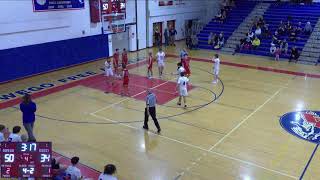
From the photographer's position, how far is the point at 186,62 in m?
17.1

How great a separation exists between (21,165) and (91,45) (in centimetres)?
1581

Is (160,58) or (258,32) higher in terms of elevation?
(258,32)

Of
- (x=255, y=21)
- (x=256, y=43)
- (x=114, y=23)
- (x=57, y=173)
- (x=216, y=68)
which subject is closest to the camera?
(x=57, y=173)

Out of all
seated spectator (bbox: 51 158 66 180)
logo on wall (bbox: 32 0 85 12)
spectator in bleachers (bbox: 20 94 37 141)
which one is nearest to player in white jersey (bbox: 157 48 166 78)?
logo on wall (bbox: 32 0 85 12)

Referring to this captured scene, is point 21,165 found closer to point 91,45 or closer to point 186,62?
point 186,62

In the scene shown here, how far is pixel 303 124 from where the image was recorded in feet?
39.6

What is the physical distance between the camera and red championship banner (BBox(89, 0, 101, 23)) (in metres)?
21.2

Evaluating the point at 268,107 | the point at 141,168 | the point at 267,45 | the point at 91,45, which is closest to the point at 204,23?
the point at 267,45

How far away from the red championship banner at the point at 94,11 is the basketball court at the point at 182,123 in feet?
12.8

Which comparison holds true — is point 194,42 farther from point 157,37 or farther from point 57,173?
point 57,173

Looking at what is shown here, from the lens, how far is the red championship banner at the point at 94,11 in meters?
21.2

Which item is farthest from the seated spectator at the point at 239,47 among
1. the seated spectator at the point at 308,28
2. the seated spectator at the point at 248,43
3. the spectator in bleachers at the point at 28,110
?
the spectator in bleachers at the point at 28,110
